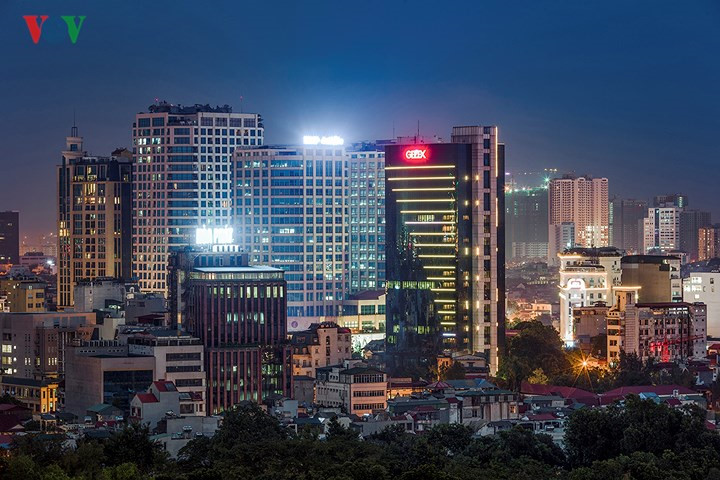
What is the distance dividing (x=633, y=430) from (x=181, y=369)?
40.4ft

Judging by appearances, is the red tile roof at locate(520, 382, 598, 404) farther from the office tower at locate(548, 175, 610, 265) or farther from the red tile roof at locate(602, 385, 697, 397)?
the office tower at locate(548, 175, 610, 265)

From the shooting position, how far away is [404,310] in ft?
185

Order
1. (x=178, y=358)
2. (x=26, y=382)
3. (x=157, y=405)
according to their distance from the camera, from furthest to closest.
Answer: (x=26, y=382), (x=178, y=358), (x=157, y=405)

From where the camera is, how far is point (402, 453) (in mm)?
35938

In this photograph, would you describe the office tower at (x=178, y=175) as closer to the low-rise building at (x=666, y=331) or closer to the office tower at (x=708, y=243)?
the low-rise building at (x=666, y=331)

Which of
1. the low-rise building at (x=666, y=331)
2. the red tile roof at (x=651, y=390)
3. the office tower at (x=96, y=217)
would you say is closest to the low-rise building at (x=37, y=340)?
A: the red tile roof at (x=651, y=390)

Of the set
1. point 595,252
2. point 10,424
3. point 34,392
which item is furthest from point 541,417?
point 595,252

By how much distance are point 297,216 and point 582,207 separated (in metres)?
39.2

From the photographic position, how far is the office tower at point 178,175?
7225 centimetres

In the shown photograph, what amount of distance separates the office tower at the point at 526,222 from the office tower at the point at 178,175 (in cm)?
4254

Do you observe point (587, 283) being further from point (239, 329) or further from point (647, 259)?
point (239, 329)

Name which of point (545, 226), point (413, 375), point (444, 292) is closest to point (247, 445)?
point (413, 375)

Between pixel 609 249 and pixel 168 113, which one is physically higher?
pixel 168 113

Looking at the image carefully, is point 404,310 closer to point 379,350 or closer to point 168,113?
point 379,350
